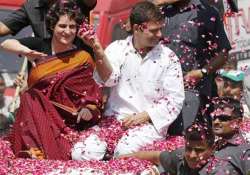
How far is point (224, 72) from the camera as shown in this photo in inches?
316

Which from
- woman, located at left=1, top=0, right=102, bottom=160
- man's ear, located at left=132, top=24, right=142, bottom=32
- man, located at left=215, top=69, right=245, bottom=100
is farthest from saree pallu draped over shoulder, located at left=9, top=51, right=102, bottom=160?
man, located at left=215, top=69, right=245, bottom=100

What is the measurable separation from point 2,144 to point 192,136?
4.29ft

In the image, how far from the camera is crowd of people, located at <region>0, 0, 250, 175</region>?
649cm

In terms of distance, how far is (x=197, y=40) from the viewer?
725 cm

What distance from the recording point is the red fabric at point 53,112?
6523 mm

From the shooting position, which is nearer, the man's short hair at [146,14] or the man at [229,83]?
the man's short hair at [146,14]

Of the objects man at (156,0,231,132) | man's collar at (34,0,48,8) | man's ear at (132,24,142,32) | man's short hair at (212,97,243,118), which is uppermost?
man's collar at (34,0,48,8)

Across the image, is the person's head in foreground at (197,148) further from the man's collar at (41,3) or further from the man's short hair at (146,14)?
the man's collar at (41,3)

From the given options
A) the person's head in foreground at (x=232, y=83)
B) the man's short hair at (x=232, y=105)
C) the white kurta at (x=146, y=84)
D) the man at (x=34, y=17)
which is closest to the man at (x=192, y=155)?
the man's short hair at (x=232, y=105)

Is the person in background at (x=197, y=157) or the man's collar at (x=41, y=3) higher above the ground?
the man's collar at (x=41, y=3)

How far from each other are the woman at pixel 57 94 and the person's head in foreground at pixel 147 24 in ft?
1.19

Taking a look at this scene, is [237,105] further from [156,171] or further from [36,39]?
[36,39]

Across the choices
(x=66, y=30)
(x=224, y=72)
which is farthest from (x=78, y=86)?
(x=224, y=72)

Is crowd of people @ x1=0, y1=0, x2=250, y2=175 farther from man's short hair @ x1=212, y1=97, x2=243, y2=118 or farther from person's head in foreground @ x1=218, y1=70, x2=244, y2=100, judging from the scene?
person's head in foreground @ x1=218, y1=70, x2=244, y2=100
